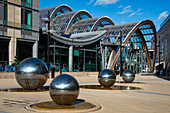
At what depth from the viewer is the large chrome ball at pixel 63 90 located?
8719 millimetres

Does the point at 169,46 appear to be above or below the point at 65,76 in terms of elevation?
above

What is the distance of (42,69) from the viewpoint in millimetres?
13898

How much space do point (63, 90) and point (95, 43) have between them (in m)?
41.6

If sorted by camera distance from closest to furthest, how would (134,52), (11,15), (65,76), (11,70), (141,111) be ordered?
(141,111)
(65,76)
(11,70)
(11,15)
(134,52)

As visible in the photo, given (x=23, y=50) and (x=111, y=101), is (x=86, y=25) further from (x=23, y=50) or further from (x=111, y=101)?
(x=111, y=101)

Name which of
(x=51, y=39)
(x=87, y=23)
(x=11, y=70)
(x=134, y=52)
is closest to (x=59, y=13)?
(x=87, y=23)

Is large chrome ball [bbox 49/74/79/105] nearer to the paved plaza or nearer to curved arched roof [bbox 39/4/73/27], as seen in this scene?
the paved plaza

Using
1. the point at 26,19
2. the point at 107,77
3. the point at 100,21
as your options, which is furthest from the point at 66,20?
the point at 107,77

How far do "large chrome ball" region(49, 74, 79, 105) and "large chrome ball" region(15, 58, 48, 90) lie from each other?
16.0 feet

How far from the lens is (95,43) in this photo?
4997 cm

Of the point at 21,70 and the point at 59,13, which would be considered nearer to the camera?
the point at 21,70

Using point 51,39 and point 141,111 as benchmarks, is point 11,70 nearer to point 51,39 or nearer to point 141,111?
point 51,39

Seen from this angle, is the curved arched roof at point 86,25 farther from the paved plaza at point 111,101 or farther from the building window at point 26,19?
the paved plaza at point 111,101

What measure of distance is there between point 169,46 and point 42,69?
8277cm
